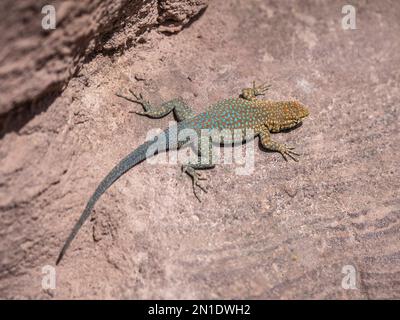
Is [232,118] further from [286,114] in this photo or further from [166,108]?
[166,108]

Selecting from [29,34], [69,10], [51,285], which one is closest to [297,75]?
[69,10]

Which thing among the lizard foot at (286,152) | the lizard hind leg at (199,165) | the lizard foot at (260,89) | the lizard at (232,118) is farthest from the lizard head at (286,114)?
the lizard hind leg at (199,165)

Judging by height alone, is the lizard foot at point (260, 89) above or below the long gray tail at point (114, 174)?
above

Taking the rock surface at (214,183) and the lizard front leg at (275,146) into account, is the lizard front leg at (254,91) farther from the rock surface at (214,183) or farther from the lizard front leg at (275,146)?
the lizard front leg at (275,146)

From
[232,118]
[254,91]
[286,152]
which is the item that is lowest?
[286,152]

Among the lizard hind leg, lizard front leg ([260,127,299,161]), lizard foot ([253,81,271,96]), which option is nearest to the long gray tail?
the lizard hind leg

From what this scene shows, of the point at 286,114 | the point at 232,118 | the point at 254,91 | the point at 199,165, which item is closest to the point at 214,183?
the point at 199,165

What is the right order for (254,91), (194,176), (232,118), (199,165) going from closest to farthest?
(194,176)
(199,165)
(232,118)
(254,91)
